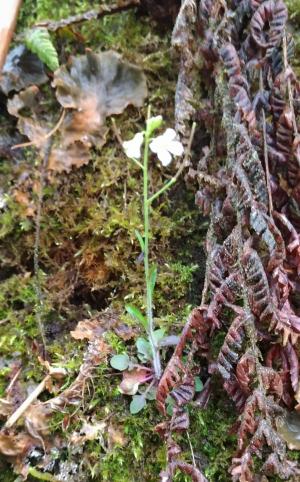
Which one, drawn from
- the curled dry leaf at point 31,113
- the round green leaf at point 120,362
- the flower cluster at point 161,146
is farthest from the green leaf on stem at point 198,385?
the curled dry leaf at point 31,113

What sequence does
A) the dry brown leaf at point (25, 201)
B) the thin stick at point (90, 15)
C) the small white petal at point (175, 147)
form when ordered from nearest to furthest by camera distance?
1. the small white petal at point (175, 147)
2. the dry brown leaf at point (25, 201)
3. the thin stick at point (90, 15)

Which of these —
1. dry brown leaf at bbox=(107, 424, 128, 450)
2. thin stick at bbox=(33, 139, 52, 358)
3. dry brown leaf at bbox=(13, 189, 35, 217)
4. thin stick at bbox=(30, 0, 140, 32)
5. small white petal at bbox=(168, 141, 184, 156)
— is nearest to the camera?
dry brown leaf at bbox=(107, 424, 128, 450)

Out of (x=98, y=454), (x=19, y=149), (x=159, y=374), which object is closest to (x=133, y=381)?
(x=159, y=374)

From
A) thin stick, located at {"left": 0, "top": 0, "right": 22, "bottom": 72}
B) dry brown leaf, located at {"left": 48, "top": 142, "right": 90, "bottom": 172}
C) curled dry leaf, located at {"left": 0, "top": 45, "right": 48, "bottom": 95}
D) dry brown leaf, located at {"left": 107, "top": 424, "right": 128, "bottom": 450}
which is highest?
thin stick, located at {"left": 0, "top": 0, "right": 22, "bottom": 72}

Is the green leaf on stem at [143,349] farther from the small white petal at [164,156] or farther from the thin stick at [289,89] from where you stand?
the thin stick at [289,89]

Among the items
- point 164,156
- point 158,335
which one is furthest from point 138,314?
point 164,156

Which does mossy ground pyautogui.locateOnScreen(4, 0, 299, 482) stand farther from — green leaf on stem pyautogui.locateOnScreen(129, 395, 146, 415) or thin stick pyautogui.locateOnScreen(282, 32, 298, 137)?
thin stick pyautogui.locateOnScreen(282, 32, 298, 137)

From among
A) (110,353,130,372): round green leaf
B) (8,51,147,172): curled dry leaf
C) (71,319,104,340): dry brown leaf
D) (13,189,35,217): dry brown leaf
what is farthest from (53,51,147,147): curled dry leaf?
(110,353,130,372): round green leaf
